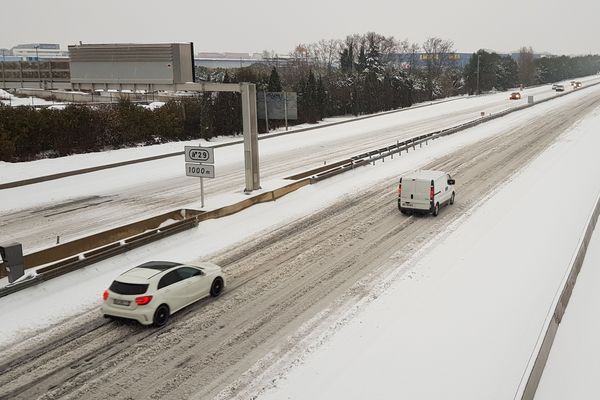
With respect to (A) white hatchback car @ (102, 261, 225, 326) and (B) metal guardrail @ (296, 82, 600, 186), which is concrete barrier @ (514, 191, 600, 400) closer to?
(A) white hatchback car @ (102, 261, 225, 326)

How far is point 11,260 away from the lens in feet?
50.3

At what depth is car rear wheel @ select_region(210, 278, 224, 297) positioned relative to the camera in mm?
14805

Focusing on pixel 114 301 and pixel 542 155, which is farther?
pixel 542 155

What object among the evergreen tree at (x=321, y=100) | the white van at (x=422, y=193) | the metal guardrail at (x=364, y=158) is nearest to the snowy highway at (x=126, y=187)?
the metal guardrail at (x=364, y=158)

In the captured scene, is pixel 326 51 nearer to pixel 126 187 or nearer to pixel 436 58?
pixel 436 58

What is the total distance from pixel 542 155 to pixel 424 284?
26.4 metres

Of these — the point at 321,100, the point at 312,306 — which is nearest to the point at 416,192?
the point at 312,306

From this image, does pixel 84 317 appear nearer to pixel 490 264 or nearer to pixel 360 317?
pixel 360 317

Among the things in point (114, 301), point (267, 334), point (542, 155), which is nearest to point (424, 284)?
point (267, 334)

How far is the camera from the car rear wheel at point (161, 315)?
12.9m

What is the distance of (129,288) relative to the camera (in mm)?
12938

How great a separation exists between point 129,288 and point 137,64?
14.4 meters

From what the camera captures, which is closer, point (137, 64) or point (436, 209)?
point (436, 209)

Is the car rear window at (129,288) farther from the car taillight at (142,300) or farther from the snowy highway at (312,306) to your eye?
the snowy highway at (312,306)
